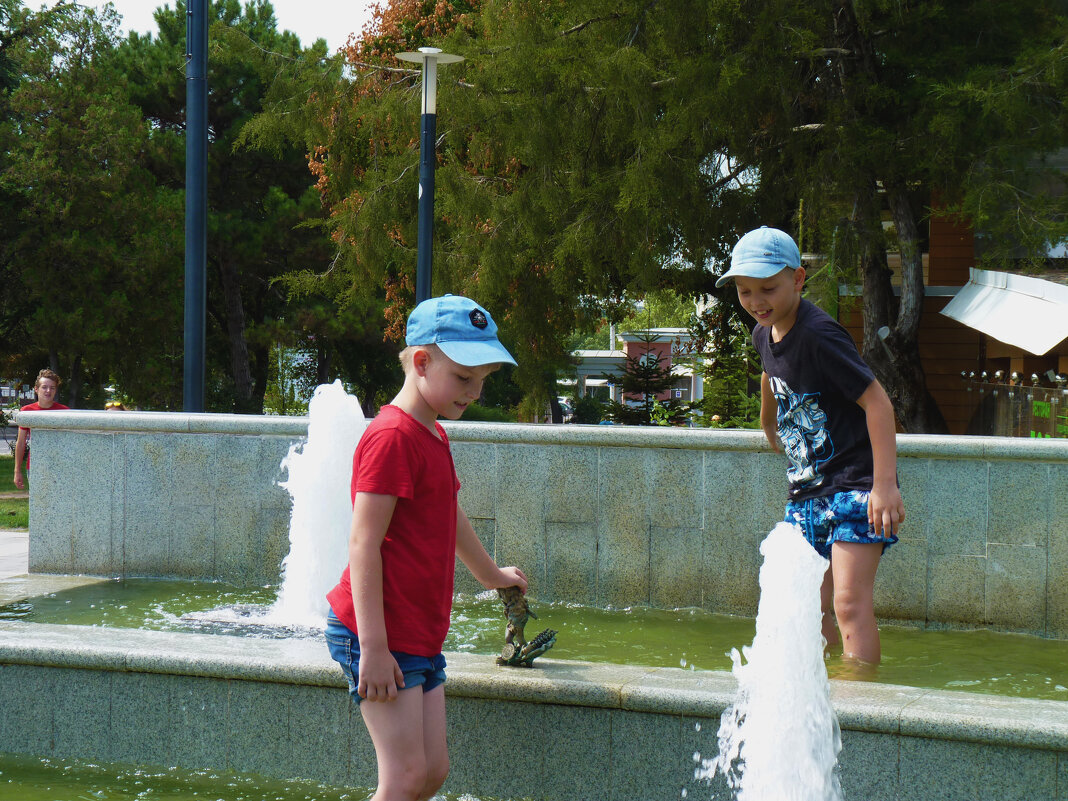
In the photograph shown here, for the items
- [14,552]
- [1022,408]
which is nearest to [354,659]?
[14,552]

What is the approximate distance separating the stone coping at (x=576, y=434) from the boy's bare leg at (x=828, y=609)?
152 cm

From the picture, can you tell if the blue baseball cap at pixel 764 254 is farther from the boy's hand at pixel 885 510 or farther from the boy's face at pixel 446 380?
the boy's face at pixel 446 380

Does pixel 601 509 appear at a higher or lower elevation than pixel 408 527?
lower

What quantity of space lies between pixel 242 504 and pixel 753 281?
13.8 ft

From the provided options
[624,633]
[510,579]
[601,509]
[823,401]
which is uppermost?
[823,401]

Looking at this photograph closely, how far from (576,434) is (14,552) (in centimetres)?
515

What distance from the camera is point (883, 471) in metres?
3.37

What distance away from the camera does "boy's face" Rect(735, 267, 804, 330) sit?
11.7 ft

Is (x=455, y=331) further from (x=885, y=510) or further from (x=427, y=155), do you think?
(x=427, y=155)

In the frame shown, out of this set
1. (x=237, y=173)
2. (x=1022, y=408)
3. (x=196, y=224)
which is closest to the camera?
(x=196, y=224)

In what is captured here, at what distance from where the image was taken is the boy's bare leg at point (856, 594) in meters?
3.56

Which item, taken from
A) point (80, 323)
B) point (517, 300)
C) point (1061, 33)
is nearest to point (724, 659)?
point (1061, 33)

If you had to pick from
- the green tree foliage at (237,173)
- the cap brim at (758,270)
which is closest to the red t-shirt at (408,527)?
the cap brim at (758,270)

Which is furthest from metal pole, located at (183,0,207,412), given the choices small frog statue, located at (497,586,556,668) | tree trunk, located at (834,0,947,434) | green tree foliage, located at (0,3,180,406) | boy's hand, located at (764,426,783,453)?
green tree foliage, located at (0,3,180,406)
